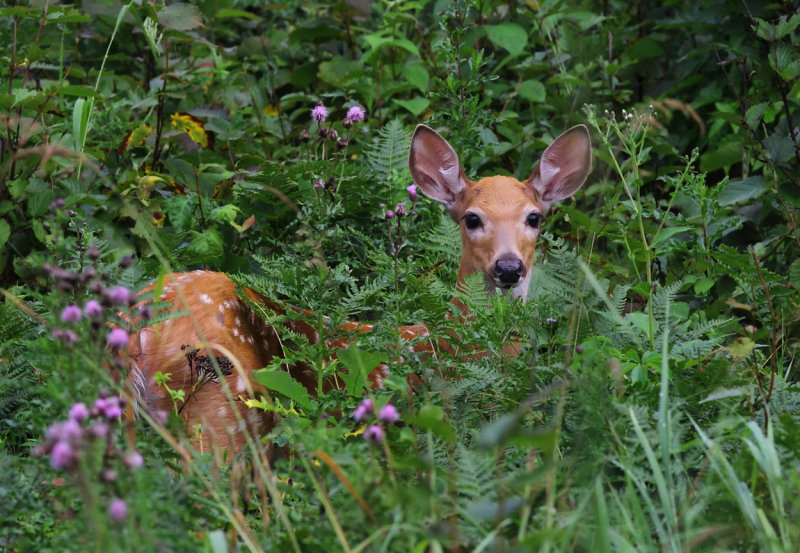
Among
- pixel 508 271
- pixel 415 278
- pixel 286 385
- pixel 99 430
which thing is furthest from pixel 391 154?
pixel 99 430

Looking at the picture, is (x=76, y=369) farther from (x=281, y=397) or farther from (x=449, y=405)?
(x=281, y=397)

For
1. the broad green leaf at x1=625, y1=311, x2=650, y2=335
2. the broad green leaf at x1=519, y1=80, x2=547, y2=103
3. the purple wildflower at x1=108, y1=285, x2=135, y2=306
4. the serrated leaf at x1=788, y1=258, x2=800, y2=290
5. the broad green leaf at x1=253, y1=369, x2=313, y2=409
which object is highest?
the purple wildflower at x1=108, y1=285, x2=135, y2=306

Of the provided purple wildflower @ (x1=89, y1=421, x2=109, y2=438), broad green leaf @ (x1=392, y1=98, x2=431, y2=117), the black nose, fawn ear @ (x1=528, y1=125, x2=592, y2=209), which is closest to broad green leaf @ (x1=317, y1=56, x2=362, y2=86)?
broad green leaf @ (x1=392, y1=98, x2=431, y2=117)

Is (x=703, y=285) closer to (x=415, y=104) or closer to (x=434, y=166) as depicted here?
(x=434, y=166)

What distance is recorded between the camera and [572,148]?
14.8 feet

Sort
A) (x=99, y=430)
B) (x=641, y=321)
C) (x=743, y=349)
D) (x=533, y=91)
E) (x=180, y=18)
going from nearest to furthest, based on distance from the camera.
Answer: (x=99, y=430) → (x=743, y=349) → (x=641, y=321) → (x=180, y=18) → (x=533, y=91)

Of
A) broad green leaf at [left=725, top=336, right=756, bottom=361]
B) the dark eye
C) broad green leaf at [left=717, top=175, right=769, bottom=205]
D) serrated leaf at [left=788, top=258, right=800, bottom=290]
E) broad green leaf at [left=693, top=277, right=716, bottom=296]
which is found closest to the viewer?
broad green leaf at [left=725, top=336, right=756, bottom=361]

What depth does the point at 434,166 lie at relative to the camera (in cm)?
445

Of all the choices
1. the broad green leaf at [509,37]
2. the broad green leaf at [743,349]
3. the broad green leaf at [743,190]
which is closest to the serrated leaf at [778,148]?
the broad green leaf at [743,190]

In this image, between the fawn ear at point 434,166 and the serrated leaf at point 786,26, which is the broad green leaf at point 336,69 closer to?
the fawn ear at point 434,166

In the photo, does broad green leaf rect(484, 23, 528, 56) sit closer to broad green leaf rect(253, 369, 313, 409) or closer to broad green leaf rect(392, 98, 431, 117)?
broad green leaf rect(392, 98, 431, 117)

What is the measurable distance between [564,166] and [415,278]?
1.34 m

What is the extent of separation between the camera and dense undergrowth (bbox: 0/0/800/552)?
2.18 meters

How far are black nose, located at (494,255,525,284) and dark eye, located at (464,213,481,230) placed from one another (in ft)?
0.90
